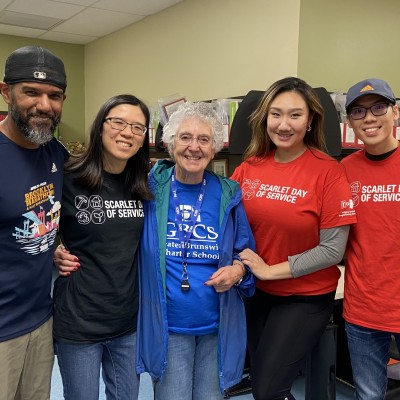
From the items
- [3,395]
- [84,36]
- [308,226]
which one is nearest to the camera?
[3,395]

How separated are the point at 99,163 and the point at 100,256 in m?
0.33

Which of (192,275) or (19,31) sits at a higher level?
(19,31)

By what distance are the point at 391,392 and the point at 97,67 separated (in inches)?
203

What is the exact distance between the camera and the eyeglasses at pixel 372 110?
162 cm

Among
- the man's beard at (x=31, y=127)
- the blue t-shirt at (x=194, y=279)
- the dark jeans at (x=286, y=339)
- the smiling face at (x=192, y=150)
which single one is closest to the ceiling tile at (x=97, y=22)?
the smiling face at (x=192, y=150)

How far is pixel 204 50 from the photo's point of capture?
4.09m

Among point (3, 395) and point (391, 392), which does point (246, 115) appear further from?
point (391, 392)

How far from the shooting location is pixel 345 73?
3.41 m

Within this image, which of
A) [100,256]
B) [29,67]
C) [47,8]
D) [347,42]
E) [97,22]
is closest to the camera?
[29,67]

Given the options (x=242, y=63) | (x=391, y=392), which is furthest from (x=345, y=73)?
(x=391, y=392)

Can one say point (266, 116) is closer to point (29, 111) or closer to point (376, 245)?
point (376, 245)

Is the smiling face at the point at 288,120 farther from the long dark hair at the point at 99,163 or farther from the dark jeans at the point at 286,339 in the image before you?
the dark jeans at the point at 286,339

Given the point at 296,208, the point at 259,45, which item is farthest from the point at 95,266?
the point at 259,45

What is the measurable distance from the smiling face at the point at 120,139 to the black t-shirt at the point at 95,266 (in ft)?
0.30
